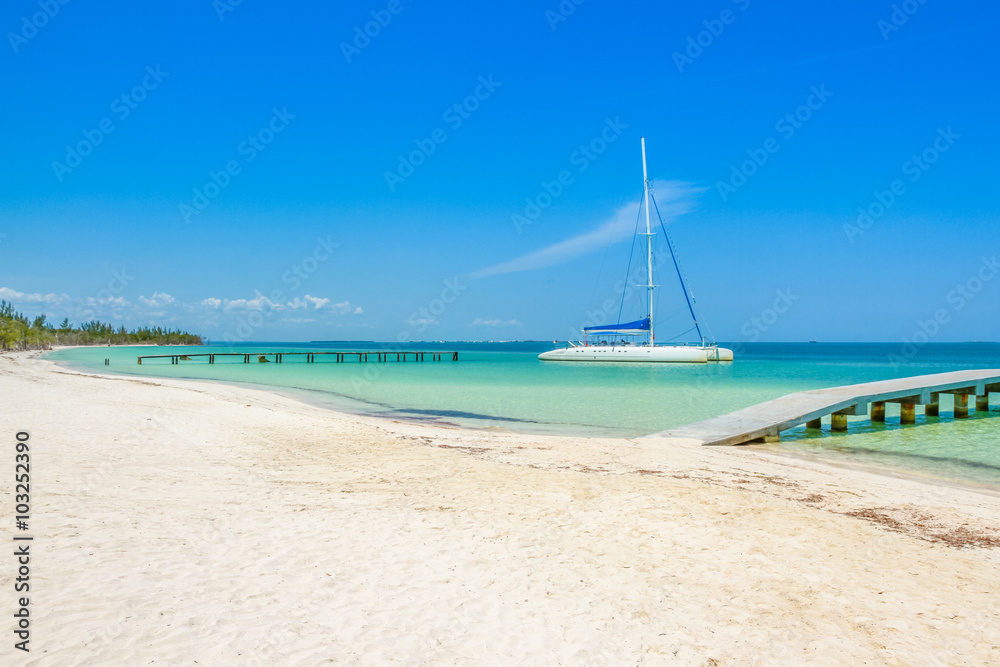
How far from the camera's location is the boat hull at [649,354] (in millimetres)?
53125

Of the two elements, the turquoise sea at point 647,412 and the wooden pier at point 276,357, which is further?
the wooden pier at point 276,357

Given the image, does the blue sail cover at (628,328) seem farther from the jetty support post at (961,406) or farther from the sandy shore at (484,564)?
the sandy shore at (484,564)

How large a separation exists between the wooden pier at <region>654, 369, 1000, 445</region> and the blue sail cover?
3124cm

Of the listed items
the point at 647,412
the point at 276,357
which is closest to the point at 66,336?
the point at 276,357

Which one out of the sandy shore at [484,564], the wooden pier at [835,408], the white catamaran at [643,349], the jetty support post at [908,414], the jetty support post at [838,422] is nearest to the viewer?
the sandy shore at [484,564]

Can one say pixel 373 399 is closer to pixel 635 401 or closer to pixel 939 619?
pixel 635 401

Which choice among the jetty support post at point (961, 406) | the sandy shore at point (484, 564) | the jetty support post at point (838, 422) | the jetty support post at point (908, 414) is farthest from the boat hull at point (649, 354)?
the sandy shore at point (484, 564)

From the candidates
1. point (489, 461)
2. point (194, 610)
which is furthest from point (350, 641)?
point (489, 461)

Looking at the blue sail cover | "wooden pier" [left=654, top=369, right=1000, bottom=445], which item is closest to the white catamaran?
the blue sail cover

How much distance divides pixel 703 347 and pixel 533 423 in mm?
41796

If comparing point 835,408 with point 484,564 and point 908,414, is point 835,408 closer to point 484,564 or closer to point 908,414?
point 908,414

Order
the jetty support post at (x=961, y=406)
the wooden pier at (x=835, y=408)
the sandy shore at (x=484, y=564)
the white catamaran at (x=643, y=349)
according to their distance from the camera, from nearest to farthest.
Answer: the sandy shore at (x=484, y=564) → the wooden pier at (x=835, y=408) → the jetty support post at (x=961, y=406) → the white catamaran at (x=643, y=349)

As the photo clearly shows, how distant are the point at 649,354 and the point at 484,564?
49.6 meters

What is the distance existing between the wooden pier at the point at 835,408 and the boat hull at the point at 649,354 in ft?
102
